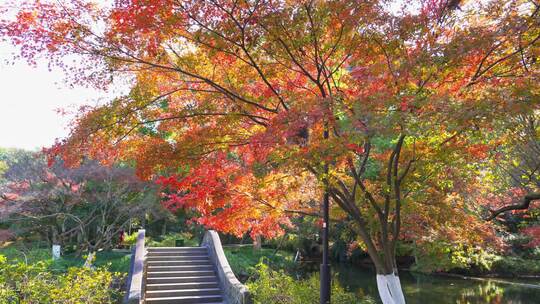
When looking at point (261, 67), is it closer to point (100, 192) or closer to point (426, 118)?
point (426, 118)

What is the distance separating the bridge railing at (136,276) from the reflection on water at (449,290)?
7.37 meters

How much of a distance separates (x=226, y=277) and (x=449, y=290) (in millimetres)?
10604

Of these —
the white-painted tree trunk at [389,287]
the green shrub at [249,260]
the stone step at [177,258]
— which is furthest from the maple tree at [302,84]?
the green shrub at [249,260]

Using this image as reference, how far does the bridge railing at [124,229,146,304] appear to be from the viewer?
27.5ft

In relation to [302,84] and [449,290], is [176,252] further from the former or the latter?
[449,290]

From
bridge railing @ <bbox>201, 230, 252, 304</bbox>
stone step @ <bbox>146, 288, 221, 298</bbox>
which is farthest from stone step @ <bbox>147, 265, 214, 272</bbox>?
stone step @ <bbox>146, 288, 221, 298</bbox>

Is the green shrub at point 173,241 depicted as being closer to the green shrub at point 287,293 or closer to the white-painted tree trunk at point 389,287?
the green shrub at point 287,293

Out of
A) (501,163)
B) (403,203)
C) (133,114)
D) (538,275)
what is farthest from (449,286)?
(133,114)

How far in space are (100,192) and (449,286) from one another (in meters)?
16.0

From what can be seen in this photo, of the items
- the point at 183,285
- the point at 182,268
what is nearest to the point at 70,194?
the point at 182,268

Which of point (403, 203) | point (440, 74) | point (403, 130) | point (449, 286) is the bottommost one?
point (449, 286)

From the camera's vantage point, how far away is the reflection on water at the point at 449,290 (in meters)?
14.5

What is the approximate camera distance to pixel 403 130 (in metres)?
5.10

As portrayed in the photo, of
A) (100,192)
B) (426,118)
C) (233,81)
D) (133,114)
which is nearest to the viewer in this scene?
(426,118)
